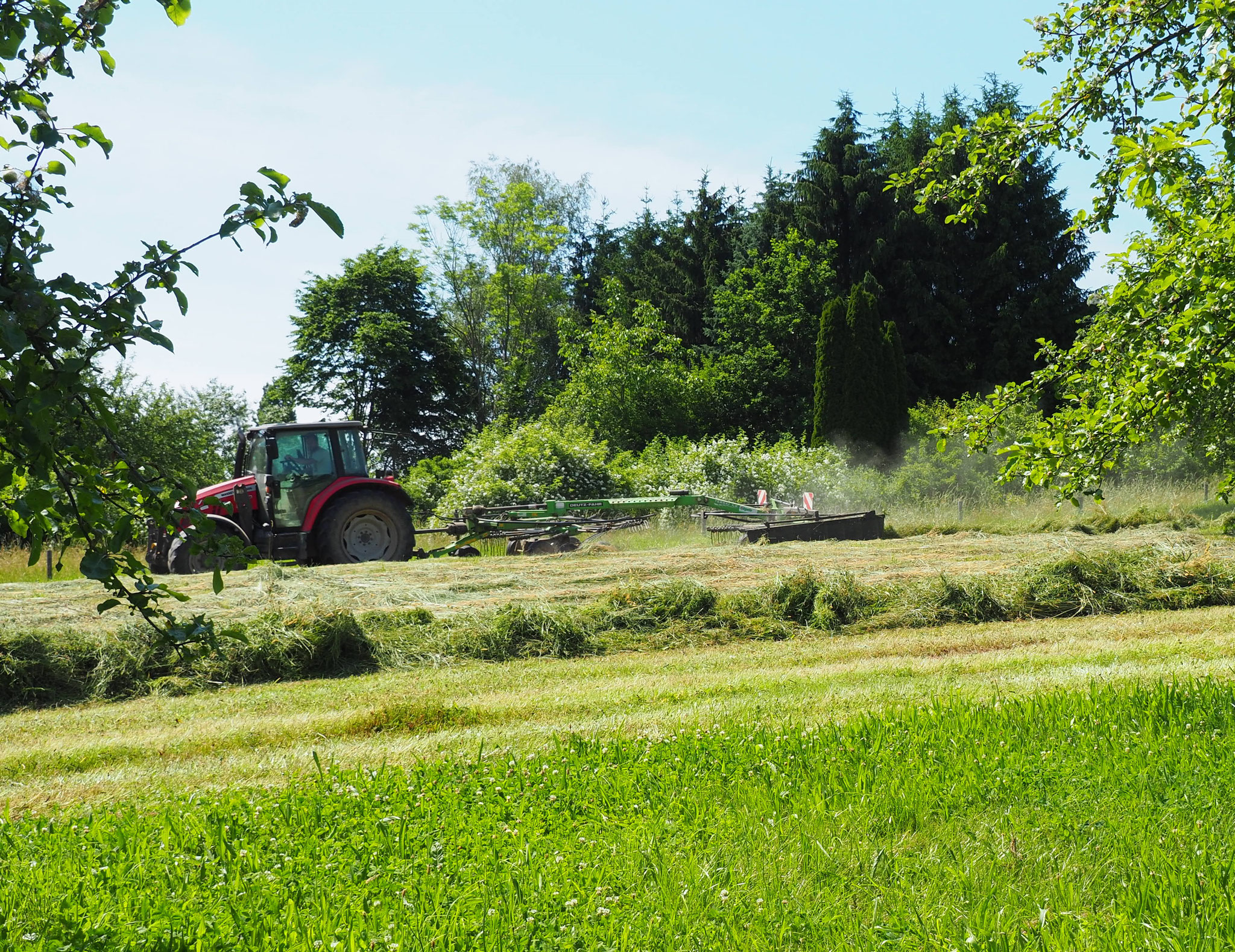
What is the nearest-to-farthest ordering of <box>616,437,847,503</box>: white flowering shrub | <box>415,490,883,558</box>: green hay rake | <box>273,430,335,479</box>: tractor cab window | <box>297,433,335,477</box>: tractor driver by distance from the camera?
<box>273,430,335,479</box>: tractor cab window → <box>297,433,335,477</box>: tractor driver → <box>415,490,883,558</box>: green hay rake → <box>616,437,847,503</box>: white flowering shrub

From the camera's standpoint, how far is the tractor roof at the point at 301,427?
14266 mm

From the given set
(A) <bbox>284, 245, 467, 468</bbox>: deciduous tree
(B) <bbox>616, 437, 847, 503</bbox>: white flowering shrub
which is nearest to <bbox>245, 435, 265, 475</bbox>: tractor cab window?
(B) <bbox>616, 437, 847, 503</bbox>: white flowering shrub

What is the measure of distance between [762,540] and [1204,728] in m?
10.5

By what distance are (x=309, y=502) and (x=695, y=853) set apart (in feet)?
40.0

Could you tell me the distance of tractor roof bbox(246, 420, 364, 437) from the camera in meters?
14.3

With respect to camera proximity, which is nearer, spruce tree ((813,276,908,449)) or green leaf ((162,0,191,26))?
green leaf ((162,0,191,26))

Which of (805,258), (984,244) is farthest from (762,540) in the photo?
(984,244)

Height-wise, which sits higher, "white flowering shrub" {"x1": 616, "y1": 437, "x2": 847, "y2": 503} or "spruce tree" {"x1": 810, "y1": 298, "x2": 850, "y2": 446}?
"spruce tree" {"x1": 810, "y1": 298, "x2": 850, "y2": 446}

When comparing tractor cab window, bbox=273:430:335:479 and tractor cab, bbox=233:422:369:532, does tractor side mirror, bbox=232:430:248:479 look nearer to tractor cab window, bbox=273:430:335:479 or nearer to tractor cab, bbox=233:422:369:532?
tractor cab, bbox=233:422:369:532

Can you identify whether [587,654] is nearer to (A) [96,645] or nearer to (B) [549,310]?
(A) [96,645]

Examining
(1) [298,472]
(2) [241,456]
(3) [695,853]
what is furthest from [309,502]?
(3) [695,853]

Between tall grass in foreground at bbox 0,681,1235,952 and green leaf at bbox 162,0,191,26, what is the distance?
244cm

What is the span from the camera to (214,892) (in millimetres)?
2941

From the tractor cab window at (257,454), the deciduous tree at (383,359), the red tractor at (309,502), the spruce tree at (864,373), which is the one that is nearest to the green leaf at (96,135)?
the red tractor at (309,502)
